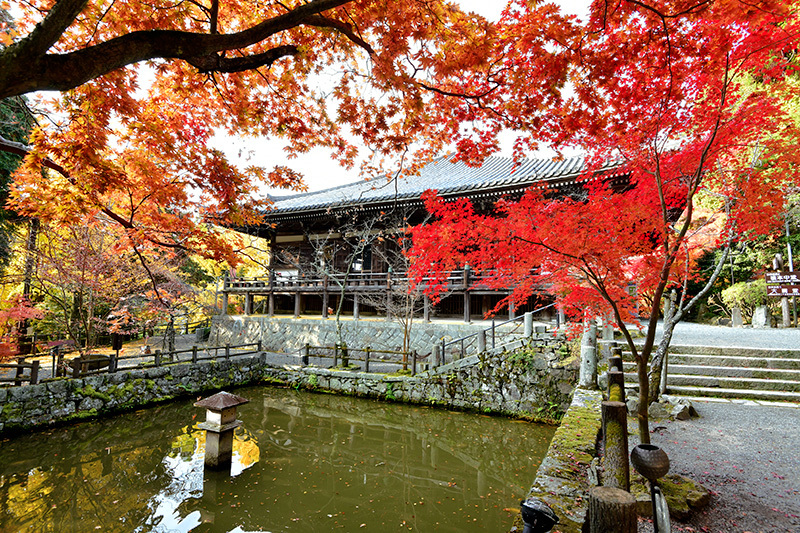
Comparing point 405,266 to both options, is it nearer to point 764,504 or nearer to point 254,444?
point 254,444

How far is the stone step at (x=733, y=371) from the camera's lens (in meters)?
7.62

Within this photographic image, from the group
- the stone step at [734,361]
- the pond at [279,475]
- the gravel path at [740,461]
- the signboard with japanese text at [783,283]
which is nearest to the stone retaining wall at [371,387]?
the pond at [279,475]

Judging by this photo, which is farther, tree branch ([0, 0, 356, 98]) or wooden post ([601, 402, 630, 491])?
wooden post ([601, 402, 630, 491])

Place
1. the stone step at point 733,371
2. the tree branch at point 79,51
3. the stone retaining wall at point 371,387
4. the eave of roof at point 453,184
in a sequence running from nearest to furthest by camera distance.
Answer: the tree branch at point 79,51 → the stone step at point 733,371 → the stone retaining wall at point 371,387 → the eave of roof at point 453,184

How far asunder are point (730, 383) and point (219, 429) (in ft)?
32.6

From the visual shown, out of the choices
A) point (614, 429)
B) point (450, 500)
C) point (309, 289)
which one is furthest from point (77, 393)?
point (614, 429)

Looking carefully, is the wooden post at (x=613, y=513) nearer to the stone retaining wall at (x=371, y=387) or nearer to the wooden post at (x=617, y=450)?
the wooden post at (x=617, y=450)

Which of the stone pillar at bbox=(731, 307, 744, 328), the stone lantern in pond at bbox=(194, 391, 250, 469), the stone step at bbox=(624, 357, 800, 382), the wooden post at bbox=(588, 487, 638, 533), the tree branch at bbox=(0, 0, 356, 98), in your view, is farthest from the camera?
the stone pillar at bbox=(731, 307, 744, 328)

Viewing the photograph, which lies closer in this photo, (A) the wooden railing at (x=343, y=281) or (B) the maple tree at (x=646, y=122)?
(B) the maple tree at (x=646, y=122)

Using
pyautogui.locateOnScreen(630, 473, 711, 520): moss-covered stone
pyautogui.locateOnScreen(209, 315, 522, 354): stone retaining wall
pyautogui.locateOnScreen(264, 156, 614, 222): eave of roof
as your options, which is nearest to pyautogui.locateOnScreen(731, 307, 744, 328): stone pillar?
pyautogui.locateOnScreen(264, 156, 614, 222): eave of roof

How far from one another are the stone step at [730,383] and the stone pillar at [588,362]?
0.79 m

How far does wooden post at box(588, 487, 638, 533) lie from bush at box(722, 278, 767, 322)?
18.3 meters

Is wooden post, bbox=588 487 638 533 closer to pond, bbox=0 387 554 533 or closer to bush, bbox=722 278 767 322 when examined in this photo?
pond, bbox=0 387 554 533

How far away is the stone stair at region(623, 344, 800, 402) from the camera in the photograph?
7.36m
